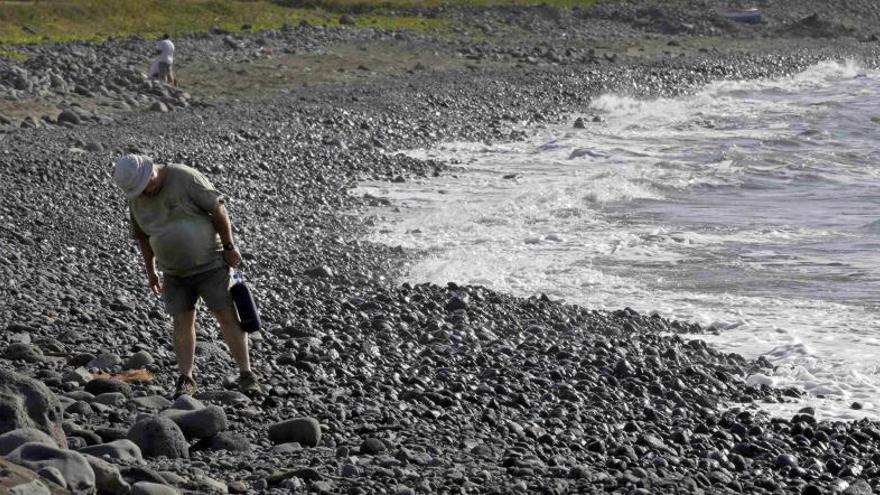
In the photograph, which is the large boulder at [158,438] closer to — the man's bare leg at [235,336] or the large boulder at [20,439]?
the large boulder at [20,439]

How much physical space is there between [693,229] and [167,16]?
37.9 meters

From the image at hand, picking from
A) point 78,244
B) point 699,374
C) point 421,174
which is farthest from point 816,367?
point 421,174

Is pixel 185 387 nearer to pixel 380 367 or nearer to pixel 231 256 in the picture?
pixel 231 256

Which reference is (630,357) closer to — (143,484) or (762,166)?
(143,484)

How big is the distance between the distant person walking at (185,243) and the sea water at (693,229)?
5163 mm

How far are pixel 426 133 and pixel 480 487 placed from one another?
2476 centimetres

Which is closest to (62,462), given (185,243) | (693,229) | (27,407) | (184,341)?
(27,407)

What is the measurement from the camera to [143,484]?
276 inches

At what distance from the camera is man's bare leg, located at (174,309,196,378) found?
10.1 meters

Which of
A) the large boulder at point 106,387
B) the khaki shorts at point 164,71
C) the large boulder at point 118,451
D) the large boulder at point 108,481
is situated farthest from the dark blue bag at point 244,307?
the khaki shorts at point 164,71

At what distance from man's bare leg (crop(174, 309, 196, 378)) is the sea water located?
17.3 feet

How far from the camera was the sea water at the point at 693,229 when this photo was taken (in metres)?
15.4

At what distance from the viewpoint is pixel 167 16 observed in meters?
56.3

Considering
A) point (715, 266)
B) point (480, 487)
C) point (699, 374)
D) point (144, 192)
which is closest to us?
point (480, 487)
